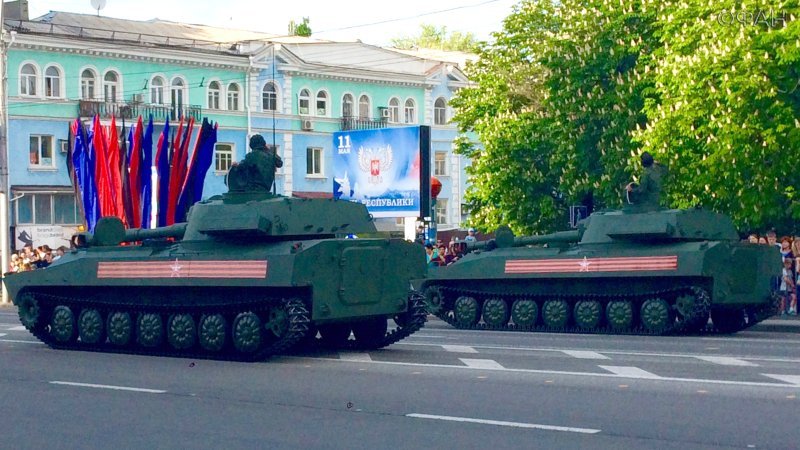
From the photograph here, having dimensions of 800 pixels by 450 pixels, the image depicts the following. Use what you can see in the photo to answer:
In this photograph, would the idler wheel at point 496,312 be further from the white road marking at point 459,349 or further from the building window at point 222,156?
the building window at point 222,156

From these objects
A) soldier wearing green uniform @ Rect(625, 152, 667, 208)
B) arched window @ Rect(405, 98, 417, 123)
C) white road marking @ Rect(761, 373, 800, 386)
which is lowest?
white road marking @ Rect(761, 373, 800, 386)

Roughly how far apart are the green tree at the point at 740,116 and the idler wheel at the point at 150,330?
574 inches

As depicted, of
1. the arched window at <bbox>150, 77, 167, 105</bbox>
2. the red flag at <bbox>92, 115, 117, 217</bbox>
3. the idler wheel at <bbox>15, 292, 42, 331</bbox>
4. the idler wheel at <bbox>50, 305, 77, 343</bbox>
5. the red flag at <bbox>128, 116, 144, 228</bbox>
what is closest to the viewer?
the idler wheel at <bbox>50, 305, 77, 343</bbox>

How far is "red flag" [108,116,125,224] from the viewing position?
38.3 meters

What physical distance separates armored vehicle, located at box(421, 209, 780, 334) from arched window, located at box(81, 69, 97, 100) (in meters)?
29.9

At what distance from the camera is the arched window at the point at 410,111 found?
61.7 metres

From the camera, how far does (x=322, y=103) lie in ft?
193

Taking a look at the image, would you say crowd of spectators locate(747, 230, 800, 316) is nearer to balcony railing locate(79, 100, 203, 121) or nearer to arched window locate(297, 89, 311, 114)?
balcony railing locate(79, 100, 203, 121)

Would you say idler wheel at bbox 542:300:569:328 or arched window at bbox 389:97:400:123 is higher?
arched window at bbox 389:97:400:123

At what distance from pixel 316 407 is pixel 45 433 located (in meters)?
2.39

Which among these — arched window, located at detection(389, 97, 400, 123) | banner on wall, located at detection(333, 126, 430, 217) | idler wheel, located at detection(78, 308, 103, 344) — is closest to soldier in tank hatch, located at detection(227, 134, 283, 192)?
idler wheel, located at detection(78, 308, 103, 344)

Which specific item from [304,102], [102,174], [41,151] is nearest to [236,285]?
[102,174]

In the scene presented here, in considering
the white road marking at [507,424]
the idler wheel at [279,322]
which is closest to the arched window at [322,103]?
the idler wheel at [279,322]

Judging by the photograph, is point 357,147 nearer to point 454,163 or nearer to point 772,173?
point 772,173
